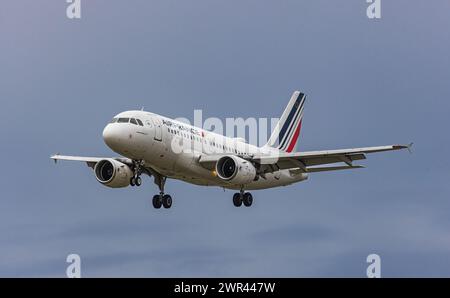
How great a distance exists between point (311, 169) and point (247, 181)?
213 inches

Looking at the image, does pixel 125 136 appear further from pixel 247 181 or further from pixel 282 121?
pixel 282 121

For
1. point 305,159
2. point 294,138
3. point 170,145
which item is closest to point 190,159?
point 170,145

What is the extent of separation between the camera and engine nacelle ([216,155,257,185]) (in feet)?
217

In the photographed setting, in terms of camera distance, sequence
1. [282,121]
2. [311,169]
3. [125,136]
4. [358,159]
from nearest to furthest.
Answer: [125,136] → [358,159] → [311,169] → [282,121]

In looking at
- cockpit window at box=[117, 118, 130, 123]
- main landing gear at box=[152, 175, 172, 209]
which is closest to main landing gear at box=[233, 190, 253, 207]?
main landing gear at box=[152, 175, 172, 209]

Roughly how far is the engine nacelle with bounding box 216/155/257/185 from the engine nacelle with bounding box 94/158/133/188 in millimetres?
5397

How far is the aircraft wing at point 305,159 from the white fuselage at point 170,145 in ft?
3.33

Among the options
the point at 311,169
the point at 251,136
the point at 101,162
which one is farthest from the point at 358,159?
the point at 101,162

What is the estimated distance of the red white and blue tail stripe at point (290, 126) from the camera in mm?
77875

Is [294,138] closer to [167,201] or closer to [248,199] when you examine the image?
[248,199]

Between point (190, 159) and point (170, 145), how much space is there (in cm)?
213

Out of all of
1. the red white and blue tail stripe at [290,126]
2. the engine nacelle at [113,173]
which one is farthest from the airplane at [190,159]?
the red white and blue tail stripe at [290,126]

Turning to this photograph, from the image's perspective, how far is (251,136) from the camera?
7381cm

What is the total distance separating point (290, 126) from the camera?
7956 cm
